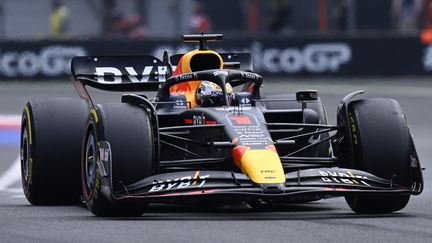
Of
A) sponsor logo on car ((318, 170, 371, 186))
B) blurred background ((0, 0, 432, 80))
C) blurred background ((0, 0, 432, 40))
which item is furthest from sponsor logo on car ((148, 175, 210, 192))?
blurred background ((0, 0, 432, 40))

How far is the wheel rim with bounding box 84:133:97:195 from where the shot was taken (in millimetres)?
9438

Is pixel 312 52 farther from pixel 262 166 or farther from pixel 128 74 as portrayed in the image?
pixel 262 166

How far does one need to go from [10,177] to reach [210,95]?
439 centimetres

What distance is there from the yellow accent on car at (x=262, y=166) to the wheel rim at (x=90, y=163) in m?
1.10

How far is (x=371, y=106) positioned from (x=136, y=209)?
6.10 feet

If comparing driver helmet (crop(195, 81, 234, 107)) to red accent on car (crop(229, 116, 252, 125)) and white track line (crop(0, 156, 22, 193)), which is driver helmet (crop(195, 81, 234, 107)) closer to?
red accent on car (crop(229, 116, 252, 125))

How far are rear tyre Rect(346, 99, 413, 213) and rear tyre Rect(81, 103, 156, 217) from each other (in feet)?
4.81

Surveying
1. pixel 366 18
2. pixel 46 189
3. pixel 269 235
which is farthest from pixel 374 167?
pixel 366 18

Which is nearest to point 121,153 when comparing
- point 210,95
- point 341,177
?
point 341,177

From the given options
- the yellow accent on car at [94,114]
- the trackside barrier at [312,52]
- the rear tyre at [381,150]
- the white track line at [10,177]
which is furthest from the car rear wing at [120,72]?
the trackside barrier at [312,52]

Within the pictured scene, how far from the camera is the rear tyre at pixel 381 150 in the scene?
930cm

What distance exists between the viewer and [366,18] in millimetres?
30188

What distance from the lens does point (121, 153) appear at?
8.98 m

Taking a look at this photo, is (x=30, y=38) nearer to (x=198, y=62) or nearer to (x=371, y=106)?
(x=198, y=62)
